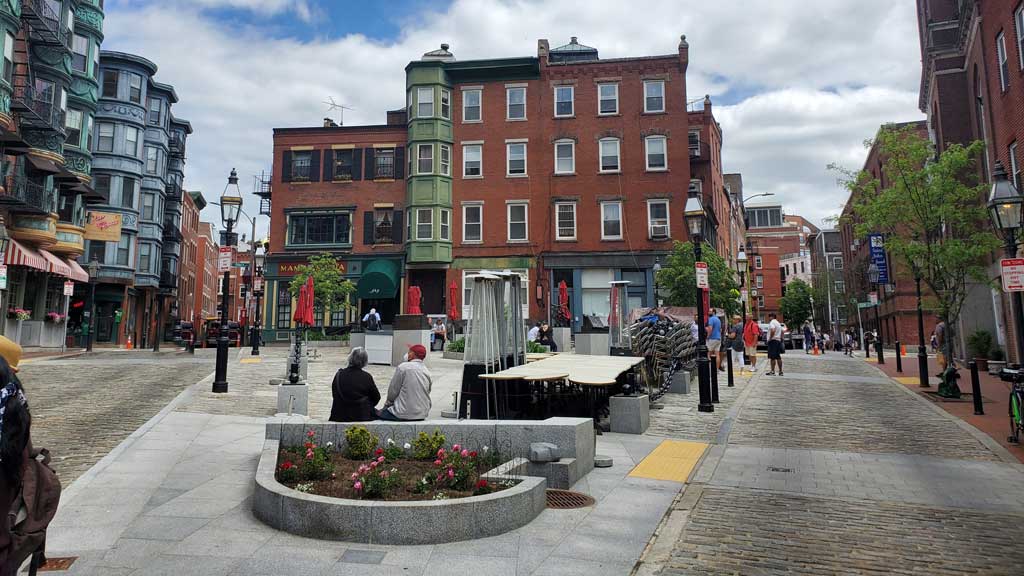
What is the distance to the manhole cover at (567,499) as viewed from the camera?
6.40 meters

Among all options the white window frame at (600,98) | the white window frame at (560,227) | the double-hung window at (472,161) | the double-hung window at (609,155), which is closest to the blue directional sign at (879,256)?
the double-hung window at (609,155)

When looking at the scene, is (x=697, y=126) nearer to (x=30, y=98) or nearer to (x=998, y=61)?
(x=998, y=61)

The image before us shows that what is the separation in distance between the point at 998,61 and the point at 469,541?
978 inches

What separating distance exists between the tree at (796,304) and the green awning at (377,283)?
228 feet

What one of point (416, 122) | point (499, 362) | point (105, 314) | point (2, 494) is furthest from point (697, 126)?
point (2, 494)

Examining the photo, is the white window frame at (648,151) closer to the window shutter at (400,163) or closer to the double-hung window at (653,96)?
the double-hung window at (653,96)

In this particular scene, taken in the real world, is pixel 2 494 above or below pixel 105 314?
below

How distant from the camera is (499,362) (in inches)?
444

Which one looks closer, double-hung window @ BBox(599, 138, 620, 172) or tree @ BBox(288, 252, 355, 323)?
tree @ BBox(288, 252, 355, 323)

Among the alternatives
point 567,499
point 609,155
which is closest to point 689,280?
point 609,155

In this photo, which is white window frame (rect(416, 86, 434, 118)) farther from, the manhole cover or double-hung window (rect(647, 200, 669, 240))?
the manhole cover

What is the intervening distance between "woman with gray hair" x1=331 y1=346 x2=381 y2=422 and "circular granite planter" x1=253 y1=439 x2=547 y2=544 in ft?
8.76

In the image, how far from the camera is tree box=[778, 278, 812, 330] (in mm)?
88312

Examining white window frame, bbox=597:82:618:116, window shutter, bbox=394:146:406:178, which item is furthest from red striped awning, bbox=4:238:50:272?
white window frame, bbox=597:82:618:116
